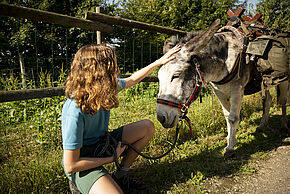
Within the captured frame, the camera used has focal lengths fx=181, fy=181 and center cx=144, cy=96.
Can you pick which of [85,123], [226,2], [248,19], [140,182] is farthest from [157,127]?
[226,2]

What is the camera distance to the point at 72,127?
4.66 feet

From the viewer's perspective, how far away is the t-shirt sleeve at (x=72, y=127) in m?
1.39

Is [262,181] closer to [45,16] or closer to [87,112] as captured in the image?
[87,112]

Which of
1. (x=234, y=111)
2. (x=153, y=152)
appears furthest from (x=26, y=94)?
(x=234, y=111)

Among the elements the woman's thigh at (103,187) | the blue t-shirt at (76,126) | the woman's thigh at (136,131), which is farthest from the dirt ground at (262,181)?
the blue t-shirt at (76,126)

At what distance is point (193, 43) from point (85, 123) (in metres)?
1.51

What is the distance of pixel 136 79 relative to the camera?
7.14 ft

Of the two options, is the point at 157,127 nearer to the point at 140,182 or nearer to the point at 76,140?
the point at 140,182

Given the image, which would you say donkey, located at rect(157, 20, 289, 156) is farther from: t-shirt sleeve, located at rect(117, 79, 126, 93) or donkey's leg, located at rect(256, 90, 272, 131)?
donkey's leg, located at rect(256, 90, 272, 131)

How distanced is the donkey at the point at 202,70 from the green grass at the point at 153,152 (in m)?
0.43

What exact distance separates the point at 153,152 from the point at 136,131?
2.97 feet

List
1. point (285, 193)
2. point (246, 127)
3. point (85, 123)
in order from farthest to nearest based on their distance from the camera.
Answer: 1. point (246, 127)
2. point (285, 193)
3. point (85, 123)

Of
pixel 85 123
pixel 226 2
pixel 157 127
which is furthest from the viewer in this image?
pixel 226 2

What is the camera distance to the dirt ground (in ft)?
6.81
